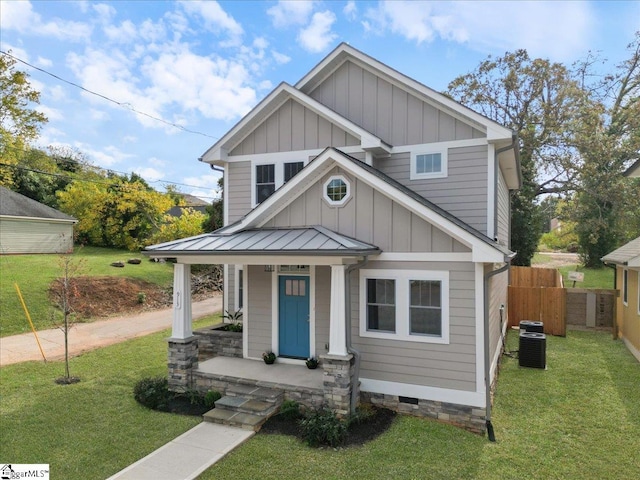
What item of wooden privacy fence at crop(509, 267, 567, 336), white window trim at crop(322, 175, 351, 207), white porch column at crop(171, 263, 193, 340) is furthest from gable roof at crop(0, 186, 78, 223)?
wooden privacy fence at crop(509, 267, 567, 336)

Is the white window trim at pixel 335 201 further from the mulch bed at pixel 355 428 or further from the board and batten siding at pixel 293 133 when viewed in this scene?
the mulch bed at pixel 355 428

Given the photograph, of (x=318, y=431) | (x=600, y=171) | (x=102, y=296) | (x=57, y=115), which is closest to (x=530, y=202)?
(x=600, y=171)

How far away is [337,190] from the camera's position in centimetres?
820

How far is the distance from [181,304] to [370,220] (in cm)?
443

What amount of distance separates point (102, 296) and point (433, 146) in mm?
15454

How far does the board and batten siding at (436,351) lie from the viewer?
7.05 meters

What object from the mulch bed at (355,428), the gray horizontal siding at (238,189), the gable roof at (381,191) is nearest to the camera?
the mulch bed at (355,428)

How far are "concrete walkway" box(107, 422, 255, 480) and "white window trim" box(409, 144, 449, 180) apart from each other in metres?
6.47

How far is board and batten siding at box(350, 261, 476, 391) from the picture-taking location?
23.1 ft

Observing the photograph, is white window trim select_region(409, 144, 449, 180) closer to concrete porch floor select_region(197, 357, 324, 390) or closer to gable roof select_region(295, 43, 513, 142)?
gable roof select_region(295, 43, 513, 142)

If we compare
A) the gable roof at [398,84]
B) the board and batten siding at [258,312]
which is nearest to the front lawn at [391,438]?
the board and batten siding at [258,312]

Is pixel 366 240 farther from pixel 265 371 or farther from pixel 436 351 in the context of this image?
pixel 265 371

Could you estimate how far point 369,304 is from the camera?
788 cm

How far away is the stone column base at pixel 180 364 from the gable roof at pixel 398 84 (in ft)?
23.3
